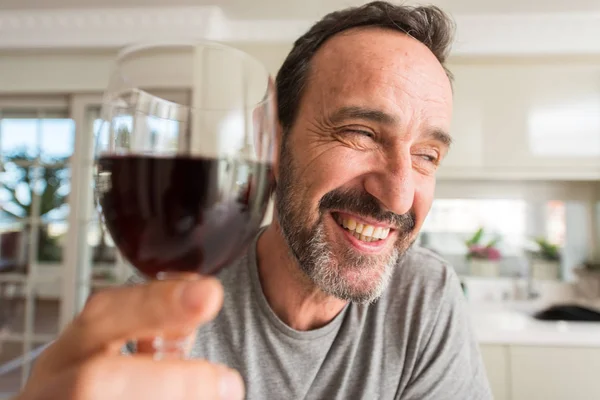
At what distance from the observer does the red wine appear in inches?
13.5

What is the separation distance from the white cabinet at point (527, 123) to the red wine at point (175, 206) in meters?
2.59

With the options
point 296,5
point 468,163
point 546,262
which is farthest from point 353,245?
point 546,262

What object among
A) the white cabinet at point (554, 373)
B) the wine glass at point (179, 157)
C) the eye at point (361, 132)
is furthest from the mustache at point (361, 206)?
the white cabinet at point (554, 373)

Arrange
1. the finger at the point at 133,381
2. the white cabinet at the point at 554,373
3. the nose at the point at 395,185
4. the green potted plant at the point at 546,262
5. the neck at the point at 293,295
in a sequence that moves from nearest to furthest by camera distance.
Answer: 1. the finger at the point at 133,381
2. the nose at the point at 395,185
3. the neck at the point at 293,295
4. the white cabinet at the point at 554,373
5. the green potted plant at the point at 546,262

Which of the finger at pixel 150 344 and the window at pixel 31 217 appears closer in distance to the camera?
the finger at pixel 150 344

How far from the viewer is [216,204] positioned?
349 millimetres

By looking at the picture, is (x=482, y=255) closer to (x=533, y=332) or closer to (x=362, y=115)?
(x=533, y=332)

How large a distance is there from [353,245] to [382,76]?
0.36 metres

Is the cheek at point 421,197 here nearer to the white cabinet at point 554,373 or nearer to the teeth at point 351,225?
the teeth at point 351,225

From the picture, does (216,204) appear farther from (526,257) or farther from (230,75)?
(526,257)

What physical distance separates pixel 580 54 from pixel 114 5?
3163mm

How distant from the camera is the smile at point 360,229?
34.3 inches

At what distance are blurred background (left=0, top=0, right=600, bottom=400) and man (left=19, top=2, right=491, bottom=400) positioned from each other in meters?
1.56

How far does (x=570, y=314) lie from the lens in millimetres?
2486
